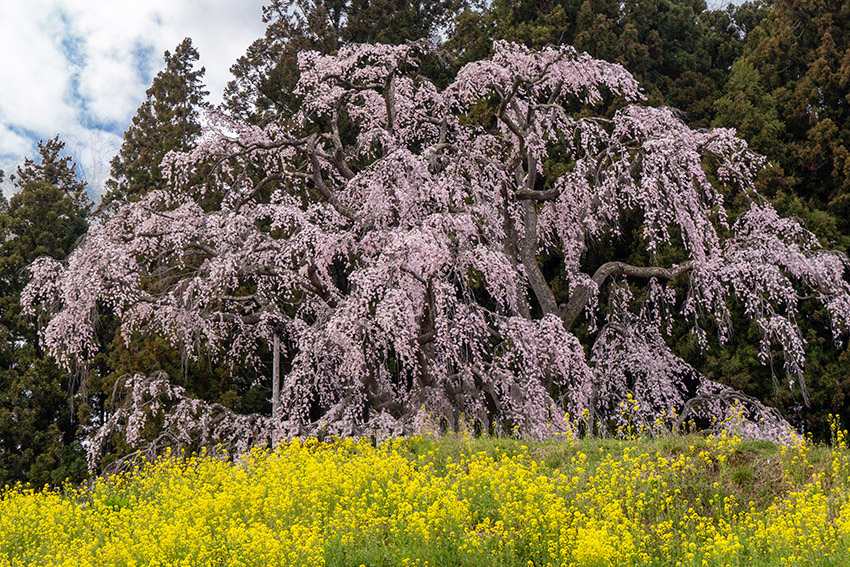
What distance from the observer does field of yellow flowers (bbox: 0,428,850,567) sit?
530 centimetres

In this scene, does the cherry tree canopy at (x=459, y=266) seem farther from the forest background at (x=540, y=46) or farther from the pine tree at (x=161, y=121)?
the pine tree at (x=161, y=121)

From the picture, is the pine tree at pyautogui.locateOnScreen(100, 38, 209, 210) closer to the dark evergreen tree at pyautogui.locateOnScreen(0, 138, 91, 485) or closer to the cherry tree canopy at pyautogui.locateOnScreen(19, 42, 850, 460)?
the dark evergreen tree at pyautogui.locateOnScreen(0, 138, 91, 485)

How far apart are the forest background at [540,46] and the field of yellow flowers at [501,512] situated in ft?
24.5

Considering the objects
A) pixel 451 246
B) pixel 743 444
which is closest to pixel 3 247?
pixel 451 246

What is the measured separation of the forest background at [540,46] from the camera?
14.6 metres

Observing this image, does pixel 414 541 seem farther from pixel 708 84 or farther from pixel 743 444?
pixel 708 84

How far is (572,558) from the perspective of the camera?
5180 millimetres

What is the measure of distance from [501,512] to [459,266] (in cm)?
499

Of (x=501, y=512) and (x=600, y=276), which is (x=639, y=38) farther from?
(x=501, y=512)

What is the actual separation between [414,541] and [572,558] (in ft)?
4.20

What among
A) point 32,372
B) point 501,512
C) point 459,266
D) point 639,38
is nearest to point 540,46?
point 639,38

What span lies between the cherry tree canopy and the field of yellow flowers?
2806mm

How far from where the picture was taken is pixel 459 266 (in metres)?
10.4

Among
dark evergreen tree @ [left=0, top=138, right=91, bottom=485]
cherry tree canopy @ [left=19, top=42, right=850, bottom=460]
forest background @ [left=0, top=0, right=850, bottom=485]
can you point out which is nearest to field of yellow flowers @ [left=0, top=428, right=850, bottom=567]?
cherry tree canopy @ [left=19, top=42, right=850, bottom=460]
